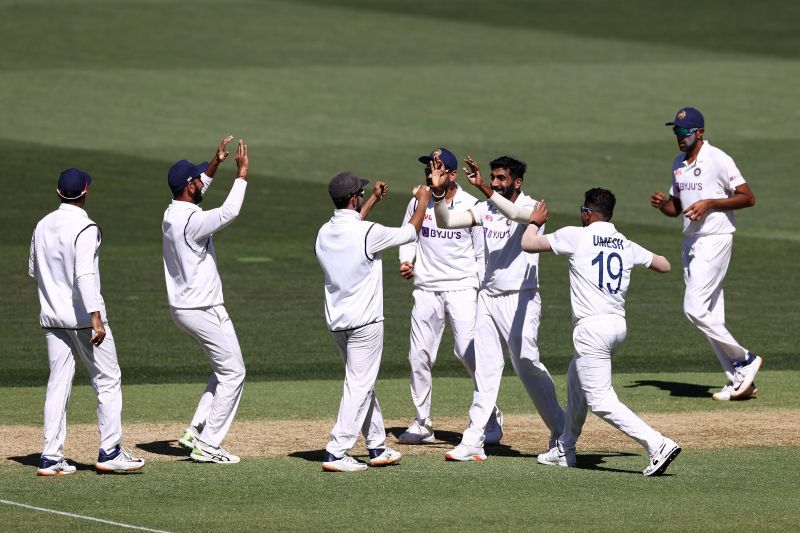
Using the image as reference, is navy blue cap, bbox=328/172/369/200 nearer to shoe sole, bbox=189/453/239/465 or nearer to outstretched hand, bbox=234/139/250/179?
outstretched hand, bbox=234/139/250/179

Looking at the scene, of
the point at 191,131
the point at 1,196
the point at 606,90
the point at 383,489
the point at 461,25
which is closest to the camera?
the point at 383,489

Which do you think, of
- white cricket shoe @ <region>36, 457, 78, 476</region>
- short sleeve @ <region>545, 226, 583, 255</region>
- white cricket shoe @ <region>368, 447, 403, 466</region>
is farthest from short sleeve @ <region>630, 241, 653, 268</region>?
white cricket shoe @ <region>36, 457, 78, 476</region>

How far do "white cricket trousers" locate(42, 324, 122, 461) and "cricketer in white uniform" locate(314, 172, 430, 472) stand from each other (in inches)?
71.5

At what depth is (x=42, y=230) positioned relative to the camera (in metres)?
12.2

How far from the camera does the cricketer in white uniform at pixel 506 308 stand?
13.1 meters

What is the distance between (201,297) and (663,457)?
13.6ft

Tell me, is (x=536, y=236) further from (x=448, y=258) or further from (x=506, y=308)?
(x=448, y=258)

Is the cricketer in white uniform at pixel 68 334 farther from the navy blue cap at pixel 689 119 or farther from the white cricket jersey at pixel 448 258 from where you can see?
the navy blue cap at pixel 689 119

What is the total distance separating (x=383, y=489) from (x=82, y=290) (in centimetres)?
290

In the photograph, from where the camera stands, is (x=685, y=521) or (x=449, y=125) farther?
(x=449, y=125)

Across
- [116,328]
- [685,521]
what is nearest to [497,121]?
[116,328]

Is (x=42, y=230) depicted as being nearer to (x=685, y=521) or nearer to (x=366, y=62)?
(x=685, y=521)

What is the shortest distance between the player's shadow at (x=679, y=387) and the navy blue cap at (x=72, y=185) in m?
7.04

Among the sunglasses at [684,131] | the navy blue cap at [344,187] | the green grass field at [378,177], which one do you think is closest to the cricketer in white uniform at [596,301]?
the green grass field at [378,177]
